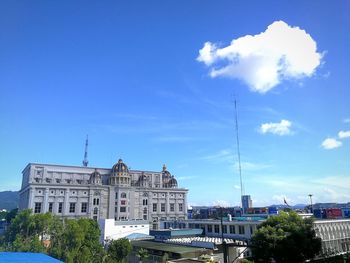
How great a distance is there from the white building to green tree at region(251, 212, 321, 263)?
297 feet

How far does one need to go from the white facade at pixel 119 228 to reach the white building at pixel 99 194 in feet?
93.2

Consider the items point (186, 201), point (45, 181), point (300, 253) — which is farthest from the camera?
point (186, 201)

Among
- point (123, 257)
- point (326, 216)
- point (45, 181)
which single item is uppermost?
point (45, 181)

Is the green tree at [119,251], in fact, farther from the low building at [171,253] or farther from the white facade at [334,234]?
the white facade at [334,234]

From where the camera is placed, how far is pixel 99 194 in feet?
429

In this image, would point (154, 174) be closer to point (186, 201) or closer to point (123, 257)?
point (186, 201)

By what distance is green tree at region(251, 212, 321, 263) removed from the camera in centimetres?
5141

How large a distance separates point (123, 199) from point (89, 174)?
924 inches

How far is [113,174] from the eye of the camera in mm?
138125

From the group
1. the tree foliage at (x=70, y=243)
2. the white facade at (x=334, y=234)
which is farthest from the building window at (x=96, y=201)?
the white facade at (x=334, y=234)

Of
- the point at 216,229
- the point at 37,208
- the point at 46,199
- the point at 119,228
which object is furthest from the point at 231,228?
the point at 37,208

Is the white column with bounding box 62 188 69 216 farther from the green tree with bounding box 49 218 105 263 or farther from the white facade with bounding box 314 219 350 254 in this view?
the white facade with bounding box 314 219 350 254

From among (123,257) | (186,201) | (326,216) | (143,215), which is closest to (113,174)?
(143,215)

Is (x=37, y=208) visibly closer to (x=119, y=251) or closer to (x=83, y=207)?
(x=83, y=207)
